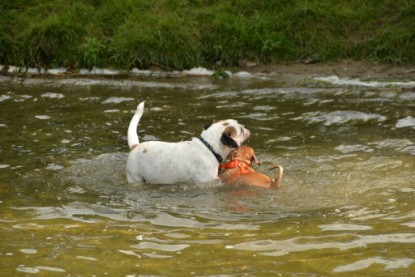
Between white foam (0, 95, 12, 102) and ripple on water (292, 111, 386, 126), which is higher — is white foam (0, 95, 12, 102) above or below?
above

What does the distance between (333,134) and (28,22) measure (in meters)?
7.22

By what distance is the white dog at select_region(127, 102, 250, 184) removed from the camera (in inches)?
284

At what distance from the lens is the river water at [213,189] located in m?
4.95

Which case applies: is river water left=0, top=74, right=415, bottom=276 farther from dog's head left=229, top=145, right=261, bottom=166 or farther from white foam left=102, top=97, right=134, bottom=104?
dog's head left=229, top=145, right=261, bottom=166

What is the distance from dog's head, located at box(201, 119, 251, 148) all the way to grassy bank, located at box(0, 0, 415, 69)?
617 cm

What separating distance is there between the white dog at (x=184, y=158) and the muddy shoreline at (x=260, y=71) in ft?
18.9

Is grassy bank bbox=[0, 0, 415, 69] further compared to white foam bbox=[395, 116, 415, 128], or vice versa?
grassy bank bbox=[0, 0, 415, 69]

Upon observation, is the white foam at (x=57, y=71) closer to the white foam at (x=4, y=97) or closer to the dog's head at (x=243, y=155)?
the white foam at (x=4, y=97)

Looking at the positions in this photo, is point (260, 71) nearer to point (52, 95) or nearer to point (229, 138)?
point (52, 95)

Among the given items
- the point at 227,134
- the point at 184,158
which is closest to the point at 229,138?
the point at 227,134

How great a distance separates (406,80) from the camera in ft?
39.4

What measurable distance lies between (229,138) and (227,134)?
0.06 metres

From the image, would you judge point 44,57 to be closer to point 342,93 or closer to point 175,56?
point 175,56

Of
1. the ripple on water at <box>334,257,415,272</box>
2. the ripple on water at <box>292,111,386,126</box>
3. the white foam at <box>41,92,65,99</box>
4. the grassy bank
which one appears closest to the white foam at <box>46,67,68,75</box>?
the grassy bank
